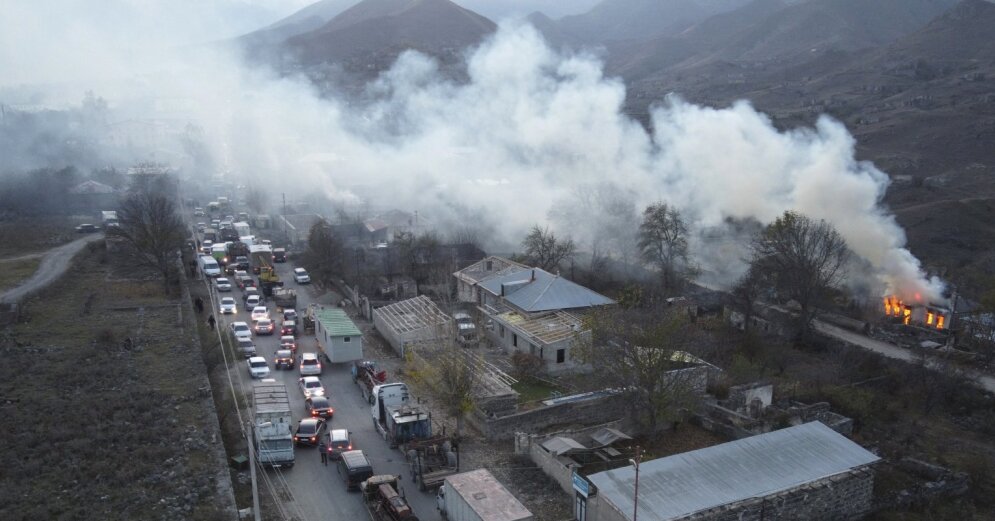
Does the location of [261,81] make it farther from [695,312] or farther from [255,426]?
[255,426]

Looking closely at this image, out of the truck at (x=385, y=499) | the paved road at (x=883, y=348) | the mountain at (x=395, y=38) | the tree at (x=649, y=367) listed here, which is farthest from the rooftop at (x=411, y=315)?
the mountain at (x=395, y=38)

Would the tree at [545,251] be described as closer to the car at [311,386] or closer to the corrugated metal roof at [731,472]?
the car at [311,386]

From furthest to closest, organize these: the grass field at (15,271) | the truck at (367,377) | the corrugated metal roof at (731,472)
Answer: the grass field at (15,271)
the truck at (367,377)
the corrugated metal roof at (731,472)

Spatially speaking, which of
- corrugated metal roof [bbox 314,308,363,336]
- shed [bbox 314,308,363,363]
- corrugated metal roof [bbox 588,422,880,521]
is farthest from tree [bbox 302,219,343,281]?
corrugated metal roof [bbox 588,422,880,521]

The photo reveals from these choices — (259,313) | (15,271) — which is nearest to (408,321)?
(259,313)

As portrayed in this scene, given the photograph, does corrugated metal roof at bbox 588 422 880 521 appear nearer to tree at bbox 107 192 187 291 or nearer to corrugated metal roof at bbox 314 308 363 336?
corrugated metal roof at bbox 314 308 363 336
